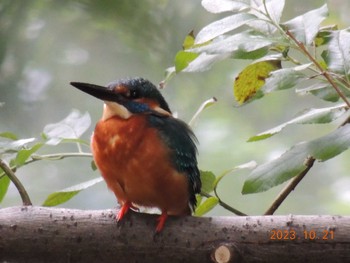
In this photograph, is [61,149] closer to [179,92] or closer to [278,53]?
[179,92]

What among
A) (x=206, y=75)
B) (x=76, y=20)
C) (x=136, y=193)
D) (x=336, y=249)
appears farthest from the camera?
(x=206, y=75)

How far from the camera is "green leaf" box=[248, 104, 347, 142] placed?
111 centimetres

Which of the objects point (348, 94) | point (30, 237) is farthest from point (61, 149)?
point (348, 94)

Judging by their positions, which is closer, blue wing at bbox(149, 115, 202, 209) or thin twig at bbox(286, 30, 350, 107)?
thin twig at bbox(286, 30, 350, 107)

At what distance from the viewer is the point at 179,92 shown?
2.03 metres

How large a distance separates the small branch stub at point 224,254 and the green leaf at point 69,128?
1.25 ft

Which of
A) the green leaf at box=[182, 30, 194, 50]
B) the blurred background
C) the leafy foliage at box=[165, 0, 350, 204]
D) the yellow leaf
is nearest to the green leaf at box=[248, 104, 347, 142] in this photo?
the leafy foliage at box=[165, 0, 350, 204]

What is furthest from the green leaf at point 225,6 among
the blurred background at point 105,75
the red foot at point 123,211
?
the blurred background at point 105,75

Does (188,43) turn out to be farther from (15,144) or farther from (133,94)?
(15,144)

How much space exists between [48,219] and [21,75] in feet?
3.10

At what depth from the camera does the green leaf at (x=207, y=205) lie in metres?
1.21

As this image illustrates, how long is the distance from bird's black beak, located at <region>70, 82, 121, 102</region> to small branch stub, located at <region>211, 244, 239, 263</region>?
38cm

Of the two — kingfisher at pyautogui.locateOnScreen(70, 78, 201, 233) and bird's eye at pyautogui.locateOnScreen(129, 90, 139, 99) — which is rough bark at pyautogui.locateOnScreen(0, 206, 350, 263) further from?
bird's eye at pyautogui.locateOnScreen(129, 90, 139, 99)

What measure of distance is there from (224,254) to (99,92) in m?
0.40
